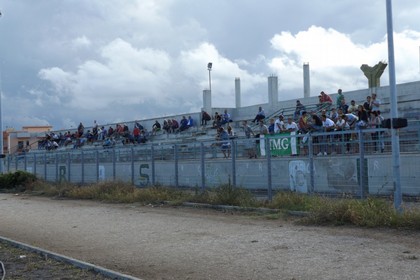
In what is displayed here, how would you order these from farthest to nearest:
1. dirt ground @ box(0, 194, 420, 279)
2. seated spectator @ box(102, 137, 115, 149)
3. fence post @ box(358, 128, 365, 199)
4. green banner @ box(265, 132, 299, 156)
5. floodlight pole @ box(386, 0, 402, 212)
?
seated spectator @ box(102, 137, 115, 149) → green banner @ box(265, 132, 299, 156) → fence post @ box(358, 128, 365, 199) → floodlight pole @ box(386, 0, 402, 212) → dirt ground @ box(0, 194, 420, 279)

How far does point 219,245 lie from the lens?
399 inches

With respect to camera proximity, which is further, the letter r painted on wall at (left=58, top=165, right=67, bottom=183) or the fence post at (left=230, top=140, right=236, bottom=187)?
the letter r painted on wall at (left=58, top=165, right=67, bottom=183)

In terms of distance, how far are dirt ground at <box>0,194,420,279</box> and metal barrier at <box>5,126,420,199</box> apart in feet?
7.22

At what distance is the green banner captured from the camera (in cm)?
1588

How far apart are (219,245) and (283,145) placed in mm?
6606

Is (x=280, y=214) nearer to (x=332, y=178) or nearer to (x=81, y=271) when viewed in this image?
(x=332, y=178)

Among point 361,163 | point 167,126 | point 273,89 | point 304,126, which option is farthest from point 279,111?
point 361,163

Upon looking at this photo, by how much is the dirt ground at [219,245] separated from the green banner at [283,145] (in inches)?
97.9

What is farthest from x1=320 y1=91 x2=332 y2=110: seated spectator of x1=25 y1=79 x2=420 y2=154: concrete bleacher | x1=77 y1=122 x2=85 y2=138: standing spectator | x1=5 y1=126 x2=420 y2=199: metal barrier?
x1=77 y1=122 x2=85 y2=138: standing spectator

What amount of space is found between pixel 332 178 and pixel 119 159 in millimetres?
12100

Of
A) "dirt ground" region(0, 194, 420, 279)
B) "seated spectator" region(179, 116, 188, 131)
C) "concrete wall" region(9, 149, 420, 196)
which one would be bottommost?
"dirt ground" region(0, 194, 420, 279)

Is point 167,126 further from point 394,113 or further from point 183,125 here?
point 394,113

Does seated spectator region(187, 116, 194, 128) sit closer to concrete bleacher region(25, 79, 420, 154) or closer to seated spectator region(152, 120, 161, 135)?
concrete bleacher region(25, 79, 420, 154)

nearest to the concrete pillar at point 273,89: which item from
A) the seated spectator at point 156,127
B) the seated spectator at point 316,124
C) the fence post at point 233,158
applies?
the seated spectator at point 156,127
